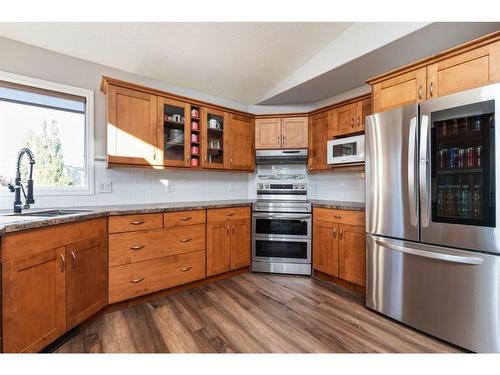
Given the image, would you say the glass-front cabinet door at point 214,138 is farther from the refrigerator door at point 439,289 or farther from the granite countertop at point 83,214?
the refrigerator door at point 439,289

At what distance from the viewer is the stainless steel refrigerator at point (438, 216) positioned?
1425mm

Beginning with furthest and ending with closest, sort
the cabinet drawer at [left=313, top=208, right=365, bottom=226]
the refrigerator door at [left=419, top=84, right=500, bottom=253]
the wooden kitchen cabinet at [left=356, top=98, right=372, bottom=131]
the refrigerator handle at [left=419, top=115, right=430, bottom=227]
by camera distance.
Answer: the wooden kitchen cabinet at [left=356, top=98, right=372, bottom=131] → the cabinet drawer at [left=313, top=208, right=365, bottom=226] → the refrigerator handle at [left=419, top=115, right=430, bottom=227] → the refrigerator door at [left=419, top=84, right=500, bottom=253]

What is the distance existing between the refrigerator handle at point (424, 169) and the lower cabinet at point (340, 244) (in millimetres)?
650

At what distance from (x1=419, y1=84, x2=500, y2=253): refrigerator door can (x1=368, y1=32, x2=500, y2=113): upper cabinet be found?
5.3 inches

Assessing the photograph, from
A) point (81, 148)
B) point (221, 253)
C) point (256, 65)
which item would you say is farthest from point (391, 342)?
point (81, 148)

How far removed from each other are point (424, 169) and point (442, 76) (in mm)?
688

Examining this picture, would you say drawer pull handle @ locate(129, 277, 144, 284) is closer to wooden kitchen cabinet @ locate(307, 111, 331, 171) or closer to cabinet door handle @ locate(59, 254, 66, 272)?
cabinet door handle @ locate(59, 254, 66, 272)

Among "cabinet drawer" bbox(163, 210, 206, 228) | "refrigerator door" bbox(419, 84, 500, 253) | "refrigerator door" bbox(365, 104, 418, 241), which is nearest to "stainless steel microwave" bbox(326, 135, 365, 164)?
"refrigerator door" bbox(365, 104, 418, 241)

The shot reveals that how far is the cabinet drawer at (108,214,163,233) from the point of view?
1.96m

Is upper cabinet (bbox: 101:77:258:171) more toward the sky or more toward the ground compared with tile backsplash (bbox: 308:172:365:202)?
more toward the sky

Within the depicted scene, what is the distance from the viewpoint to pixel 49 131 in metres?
2.23

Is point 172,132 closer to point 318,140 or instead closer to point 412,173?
point 318,140

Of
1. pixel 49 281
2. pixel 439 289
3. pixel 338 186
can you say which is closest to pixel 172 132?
pixel 49 281

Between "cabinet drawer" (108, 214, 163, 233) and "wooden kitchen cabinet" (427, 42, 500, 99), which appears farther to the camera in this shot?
"cabinet drawer" (108, 214, 163, 233)
